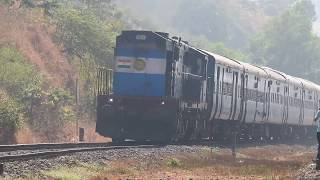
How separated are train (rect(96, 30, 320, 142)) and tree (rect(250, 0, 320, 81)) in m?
63.5

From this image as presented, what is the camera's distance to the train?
26.1 m

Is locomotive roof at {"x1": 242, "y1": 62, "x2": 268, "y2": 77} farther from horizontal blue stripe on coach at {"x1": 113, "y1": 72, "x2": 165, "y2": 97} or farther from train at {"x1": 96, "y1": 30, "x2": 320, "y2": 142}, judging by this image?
horizontal blue stripe on coach at {"x1": 113, "y1": 72, "x2": 165, "y2": 97}

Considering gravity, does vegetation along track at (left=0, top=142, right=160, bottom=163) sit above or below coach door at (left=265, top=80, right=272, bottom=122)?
below

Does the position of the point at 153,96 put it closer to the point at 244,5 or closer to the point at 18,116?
the point at 18,116

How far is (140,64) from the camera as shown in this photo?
26.8m

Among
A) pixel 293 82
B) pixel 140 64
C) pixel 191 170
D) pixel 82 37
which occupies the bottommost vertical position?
pixel 191 170

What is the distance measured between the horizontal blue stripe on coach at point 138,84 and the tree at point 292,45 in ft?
→ 235

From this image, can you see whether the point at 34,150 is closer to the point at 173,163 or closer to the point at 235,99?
the point at 173,163

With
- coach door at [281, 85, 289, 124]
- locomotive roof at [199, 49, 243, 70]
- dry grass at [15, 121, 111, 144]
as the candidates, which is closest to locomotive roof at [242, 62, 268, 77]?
locomotive roof at [199, 49, 243, 70]

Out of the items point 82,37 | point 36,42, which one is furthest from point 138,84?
point 36,42

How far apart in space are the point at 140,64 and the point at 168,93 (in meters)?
1.64

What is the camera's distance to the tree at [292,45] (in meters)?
96.6

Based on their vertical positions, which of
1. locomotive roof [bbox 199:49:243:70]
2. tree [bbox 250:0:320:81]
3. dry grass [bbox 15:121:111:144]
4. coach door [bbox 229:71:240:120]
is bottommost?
dry grass [bbox 15:121:111:144]

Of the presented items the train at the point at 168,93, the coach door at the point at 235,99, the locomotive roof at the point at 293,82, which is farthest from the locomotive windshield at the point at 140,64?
the locomotive roof at the point at 293,82
